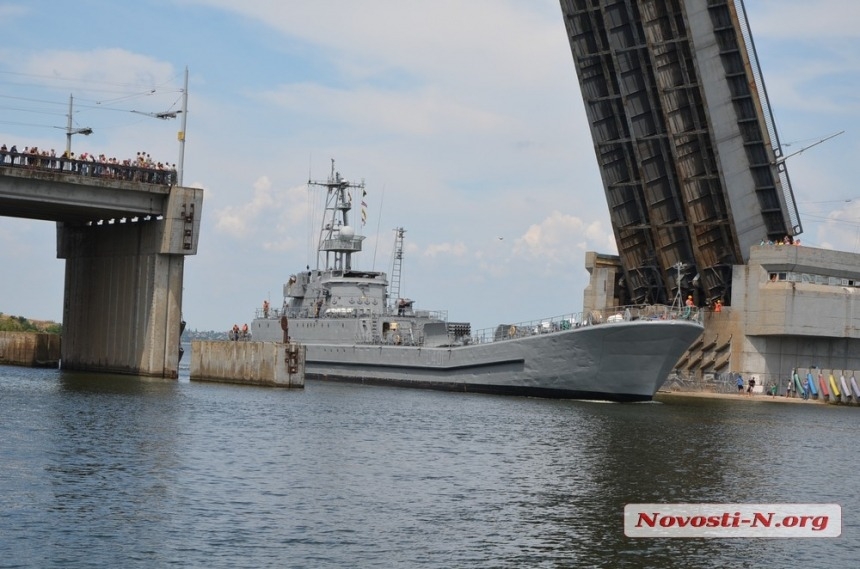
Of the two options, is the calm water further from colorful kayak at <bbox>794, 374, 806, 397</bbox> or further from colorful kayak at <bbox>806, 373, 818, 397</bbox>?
colorful kayak at <bbox>794, 374, 806, 397</bbox>

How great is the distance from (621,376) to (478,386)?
6472mm

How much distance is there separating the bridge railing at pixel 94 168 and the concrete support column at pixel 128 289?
1.02m

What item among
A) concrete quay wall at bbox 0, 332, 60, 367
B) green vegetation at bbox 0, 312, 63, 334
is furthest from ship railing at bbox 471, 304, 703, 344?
green vegetation at bbox 0, 312, 63, 334

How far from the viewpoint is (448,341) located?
1944 inches

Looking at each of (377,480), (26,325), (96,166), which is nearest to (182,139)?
(96,166)

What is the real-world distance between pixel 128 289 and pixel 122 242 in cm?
203

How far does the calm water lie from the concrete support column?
4914 mm

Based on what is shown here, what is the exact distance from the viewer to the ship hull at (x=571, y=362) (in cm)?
4091

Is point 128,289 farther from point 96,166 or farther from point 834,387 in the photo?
point 834,387

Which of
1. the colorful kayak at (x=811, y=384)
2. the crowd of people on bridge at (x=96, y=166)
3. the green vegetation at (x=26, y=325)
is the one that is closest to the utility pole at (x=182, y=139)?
the crowd of people on bridge at (x=96, y=166)

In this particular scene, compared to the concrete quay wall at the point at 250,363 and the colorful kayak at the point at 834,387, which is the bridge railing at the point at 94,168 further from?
the colorful kayak at the point at 834,387

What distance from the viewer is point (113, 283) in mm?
46469

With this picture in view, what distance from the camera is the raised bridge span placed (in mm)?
40656

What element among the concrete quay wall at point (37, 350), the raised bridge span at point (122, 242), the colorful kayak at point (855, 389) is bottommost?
the colorful kayak at point (855, 389)
